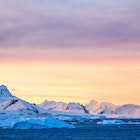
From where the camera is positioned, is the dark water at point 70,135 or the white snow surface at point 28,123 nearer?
the dark water at point 70,135

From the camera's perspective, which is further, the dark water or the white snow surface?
the white snow surface

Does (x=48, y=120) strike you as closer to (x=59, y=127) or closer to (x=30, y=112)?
(x=59, y=127)

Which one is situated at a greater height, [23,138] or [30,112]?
[30,112]

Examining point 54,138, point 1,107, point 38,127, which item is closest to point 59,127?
point 38,127

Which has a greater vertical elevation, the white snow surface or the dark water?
the white snow surface

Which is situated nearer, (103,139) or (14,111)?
(103,139)

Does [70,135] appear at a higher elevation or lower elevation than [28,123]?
lower

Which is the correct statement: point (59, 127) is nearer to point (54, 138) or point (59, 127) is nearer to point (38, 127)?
point (38, 127)

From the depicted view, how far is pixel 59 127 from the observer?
126500mm

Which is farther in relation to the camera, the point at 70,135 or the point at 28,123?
the point at 28,123

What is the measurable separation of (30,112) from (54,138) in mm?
83110

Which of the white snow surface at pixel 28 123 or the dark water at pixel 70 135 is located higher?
the white snow surface at pixel 28 123

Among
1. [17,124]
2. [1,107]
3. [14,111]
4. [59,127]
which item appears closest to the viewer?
[17,124]

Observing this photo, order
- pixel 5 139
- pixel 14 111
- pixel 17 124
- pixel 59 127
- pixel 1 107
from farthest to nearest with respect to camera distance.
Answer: pixel 1 107
pixel 14 111
pixel 59 127
pixel 17 124
pixel 5 139
